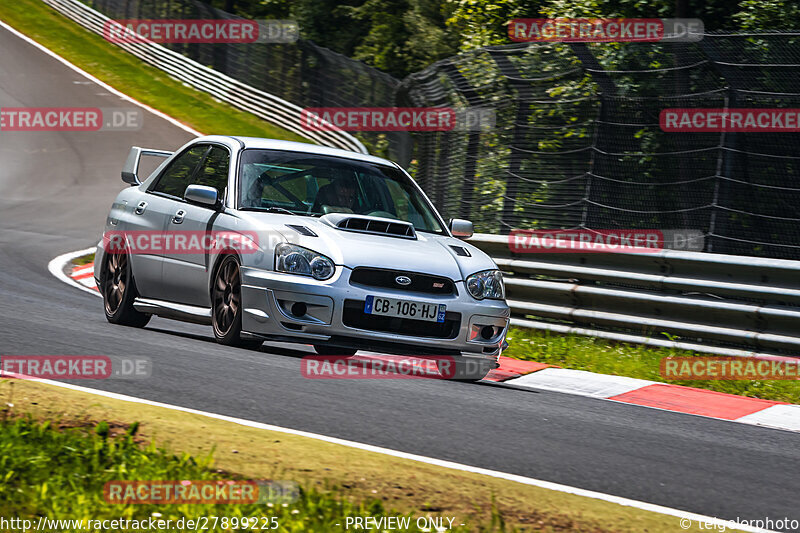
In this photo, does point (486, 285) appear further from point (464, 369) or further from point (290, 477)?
point (290, 477)

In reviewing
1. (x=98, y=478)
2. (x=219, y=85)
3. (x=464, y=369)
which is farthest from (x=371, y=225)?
(x=219, y=85)

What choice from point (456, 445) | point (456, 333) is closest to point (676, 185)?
point (456, 333)

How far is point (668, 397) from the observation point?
8.30 metres

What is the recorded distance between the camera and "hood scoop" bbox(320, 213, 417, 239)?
7.85m

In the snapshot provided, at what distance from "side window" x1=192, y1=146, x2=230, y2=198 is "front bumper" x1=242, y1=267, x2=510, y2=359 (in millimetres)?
1138

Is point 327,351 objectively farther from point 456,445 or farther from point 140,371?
point 456,445

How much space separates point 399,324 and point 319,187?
4.70 ft

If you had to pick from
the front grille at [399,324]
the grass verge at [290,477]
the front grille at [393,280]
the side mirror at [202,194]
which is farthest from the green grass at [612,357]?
the grass verge at [290,477]

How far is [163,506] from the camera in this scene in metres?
4.10

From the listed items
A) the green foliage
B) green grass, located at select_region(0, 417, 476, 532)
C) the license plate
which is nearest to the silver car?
the license plate

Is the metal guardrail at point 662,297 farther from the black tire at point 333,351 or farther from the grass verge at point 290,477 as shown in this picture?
the grass verge at point 290,477

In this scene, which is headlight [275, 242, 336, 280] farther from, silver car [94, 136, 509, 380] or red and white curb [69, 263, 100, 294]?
red and white curb [69, 263, 100, 294]

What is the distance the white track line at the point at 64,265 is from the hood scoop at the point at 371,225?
4.76m

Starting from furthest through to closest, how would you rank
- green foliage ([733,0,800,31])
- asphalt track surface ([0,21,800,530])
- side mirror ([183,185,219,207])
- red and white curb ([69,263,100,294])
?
green foliage ([733,0,800,31]), red and white curb ([69,263,100,294]), side mirror ([183,185,219,207]), asphalt track surface ([0,21,800,530])
